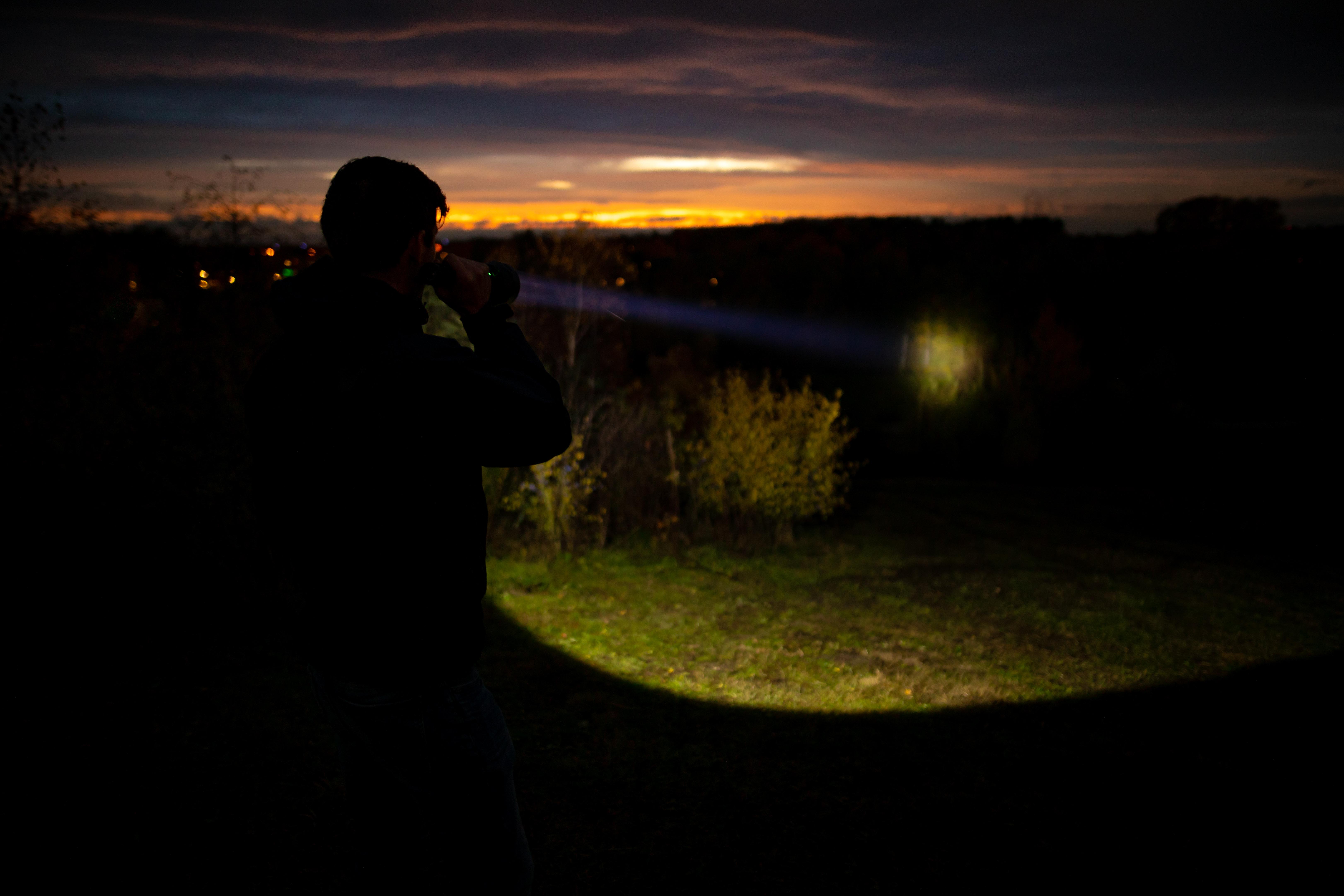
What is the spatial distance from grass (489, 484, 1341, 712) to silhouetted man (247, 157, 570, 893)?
12.9 feet

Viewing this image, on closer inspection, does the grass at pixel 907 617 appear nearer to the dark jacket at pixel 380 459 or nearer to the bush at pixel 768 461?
the bush at pixel 768 461

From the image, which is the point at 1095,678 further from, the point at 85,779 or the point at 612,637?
the point at 85,779

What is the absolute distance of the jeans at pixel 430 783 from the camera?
1.61 meters

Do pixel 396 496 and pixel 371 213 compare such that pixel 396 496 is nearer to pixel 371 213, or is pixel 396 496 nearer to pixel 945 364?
pixel 371 213

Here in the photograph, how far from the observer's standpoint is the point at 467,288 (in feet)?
5.63

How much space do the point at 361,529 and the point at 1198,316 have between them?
Answer: 141ft

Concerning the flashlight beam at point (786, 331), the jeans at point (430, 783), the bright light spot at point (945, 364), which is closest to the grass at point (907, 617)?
the jeans at point (430, 783)

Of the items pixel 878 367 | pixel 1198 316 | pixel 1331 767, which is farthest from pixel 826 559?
pixel 878 367

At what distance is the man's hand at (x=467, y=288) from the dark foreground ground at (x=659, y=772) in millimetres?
2625

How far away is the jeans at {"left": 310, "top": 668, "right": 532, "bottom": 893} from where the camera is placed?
1.61m

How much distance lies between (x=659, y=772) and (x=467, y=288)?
134 inches

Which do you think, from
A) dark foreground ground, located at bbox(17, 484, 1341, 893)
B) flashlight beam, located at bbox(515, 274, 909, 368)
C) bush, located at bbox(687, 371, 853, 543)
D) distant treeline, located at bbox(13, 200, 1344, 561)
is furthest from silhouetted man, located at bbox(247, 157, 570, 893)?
flashlight beam, located at bbox(515, 274, 909, 368)

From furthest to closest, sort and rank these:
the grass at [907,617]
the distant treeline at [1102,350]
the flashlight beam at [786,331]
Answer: the flashlight beam at [786,331], the distant treeline at [1102,350], the grass at [907,617]

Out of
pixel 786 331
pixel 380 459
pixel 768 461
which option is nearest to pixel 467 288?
pixel 380 459
